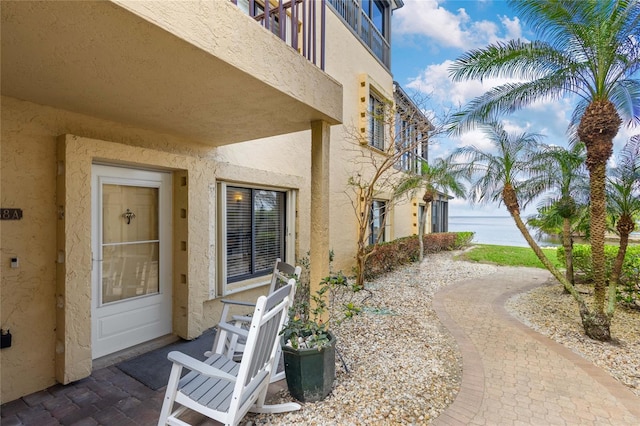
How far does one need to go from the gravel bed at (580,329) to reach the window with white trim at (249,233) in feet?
17.3

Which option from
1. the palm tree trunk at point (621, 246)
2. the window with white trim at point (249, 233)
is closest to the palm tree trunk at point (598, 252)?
the palm tree trunk at point (621, 246)

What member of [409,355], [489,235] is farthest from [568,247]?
[489,235]

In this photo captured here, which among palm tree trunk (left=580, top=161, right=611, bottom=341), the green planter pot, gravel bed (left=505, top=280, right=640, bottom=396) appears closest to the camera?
the green planter pot

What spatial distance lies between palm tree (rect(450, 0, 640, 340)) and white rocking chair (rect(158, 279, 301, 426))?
5499 mm

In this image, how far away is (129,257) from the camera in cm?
427

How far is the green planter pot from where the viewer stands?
10.1 feet

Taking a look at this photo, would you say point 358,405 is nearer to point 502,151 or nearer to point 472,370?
point 472,370

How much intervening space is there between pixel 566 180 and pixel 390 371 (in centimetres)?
726

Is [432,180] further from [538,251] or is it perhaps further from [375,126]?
[538,251]

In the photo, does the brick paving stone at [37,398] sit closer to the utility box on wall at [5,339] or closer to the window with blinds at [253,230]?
the utility box on wall at [5,339]

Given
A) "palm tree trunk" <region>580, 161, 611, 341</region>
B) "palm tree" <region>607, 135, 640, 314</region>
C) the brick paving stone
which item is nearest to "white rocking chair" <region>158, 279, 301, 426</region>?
the brick paving stone

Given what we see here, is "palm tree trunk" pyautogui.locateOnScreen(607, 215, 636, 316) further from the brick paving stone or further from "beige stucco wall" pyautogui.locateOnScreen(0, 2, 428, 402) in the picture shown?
the brick paving stone

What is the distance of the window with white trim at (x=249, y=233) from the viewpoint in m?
5.33

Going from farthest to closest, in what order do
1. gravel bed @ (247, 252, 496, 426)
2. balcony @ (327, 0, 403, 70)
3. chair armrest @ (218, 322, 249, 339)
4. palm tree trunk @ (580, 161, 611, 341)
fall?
1. balcony @ (327, 0, 403, 70)
2. palm tree trunk @ (580, 161, 611, 341)
3. chair armrest @ (218, 322, 249, 339)
4. gravel bed @ (247, 252, 496, 426)
